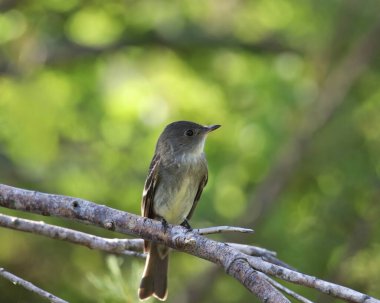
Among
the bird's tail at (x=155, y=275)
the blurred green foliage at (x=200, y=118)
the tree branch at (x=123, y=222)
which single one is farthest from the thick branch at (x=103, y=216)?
the blurred green foliage at (x=200, y=118)

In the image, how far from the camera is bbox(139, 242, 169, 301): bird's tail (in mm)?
4871

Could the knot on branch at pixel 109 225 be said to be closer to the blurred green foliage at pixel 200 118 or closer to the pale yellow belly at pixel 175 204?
the pale yellow belly at pixel 175 204

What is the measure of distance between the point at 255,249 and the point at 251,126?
291 cm

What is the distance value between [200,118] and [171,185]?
1.84 metres

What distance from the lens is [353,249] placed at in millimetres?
5625

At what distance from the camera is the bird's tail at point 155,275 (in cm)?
487

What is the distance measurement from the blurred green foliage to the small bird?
0.63 m

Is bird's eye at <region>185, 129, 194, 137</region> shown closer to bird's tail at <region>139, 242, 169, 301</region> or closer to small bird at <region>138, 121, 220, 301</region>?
small bird at <region>138, 121, 220, 301</region>

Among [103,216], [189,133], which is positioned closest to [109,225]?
[103,216]

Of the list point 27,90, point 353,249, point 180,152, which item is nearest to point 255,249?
point 180,152

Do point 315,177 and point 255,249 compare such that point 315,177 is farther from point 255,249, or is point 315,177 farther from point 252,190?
point 255,249

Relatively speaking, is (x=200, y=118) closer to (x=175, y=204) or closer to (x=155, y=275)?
(x=175, y=204)

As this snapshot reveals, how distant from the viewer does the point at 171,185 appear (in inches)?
204

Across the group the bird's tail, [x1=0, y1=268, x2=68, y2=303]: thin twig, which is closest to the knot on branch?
[x1=0, y1=268, x2=68, y2=303]: thin twig
